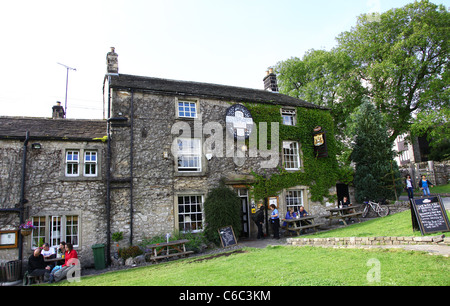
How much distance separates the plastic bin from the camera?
11703 millimetres

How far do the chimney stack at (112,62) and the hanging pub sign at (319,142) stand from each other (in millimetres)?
11777

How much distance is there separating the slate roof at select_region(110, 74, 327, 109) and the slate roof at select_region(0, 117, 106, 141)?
2406 mm

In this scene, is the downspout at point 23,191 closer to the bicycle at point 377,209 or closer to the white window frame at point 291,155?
the white window frame at point 291,155

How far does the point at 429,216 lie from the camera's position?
8945 mm

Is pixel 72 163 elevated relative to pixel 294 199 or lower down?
elevated

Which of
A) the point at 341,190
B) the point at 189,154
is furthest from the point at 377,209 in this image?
the point at 189,154

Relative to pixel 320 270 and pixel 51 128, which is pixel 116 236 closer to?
pixel 51 128

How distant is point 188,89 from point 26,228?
9.59 metres

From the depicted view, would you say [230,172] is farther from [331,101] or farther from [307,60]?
[307,60]

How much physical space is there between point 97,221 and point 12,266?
3257 millimetres

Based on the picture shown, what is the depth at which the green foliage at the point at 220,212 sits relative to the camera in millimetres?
13719

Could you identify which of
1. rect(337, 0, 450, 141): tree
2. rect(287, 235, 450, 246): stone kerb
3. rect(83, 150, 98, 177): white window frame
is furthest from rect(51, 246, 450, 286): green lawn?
rect(337, 0, 450, 141): tree

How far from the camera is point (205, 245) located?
1292 centimetres

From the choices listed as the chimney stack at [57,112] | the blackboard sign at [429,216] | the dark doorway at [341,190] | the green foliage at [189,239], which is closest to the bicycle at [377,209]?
the dark doorway at [341,190]
